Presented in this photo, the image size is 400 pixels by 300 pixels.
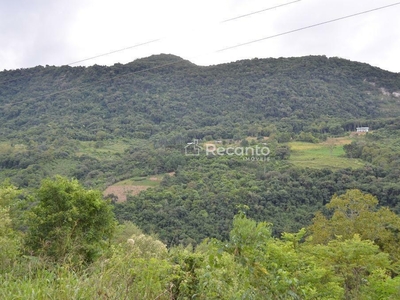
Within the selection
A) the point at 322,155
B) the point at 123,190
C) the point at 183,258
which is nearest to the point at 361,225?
the point at 183,258

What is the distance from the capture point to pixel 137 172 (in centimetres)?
3922

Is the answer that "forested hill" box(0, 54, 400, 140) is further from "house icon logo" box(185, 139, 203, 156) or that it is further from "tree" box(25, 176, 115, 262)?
"tree" box(25, 176, 115, 262)

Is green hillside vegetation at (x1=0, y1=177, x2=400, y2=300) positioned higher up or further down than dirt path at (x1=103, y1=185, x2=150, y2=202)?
higher up

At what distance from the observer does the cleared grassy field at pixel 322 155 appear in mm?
34438

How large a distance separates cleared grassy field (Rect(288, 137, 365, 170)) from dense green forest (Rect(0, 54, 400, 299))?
0.28 m

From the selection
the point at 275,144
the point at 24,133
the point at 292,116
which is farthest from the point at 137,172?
the point at 292,116

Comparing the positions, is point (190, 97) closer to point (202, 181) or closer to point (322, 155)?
point (322, 155)

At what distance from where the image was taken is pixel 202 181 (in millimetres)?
33938

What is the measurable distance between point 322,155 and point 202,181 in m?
15.2

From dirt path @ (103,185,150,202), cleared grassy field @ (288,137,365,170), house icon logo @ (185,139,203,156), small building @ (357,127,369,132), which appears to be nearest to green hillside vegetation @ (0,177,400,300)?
dirt path @ (103,185,150,202)

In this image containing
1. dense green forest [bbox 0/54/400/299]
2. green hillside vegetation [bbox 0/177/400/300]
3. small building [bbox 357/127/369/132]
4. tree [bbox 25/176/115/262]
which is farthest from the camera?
small building [bbox 357/127/369/132]

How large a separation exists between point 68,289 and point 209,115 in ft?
220

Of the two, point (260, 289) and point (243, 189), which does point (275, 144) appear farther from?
point (260, 289)

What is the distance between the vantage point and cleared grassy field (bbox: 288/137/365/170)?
34.4 metres
